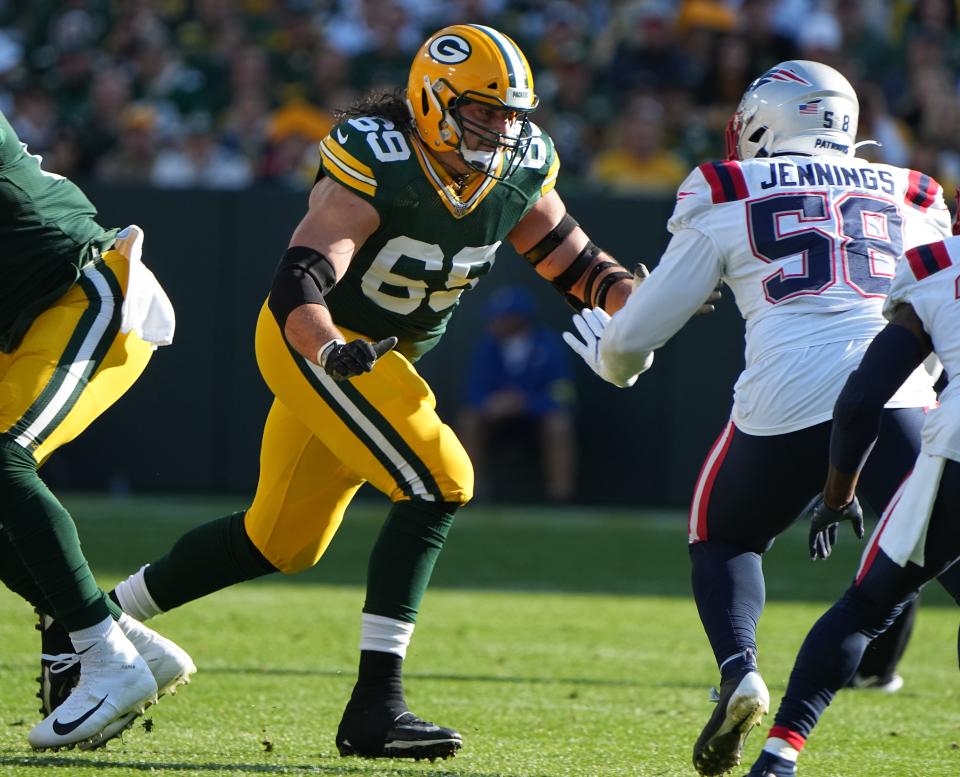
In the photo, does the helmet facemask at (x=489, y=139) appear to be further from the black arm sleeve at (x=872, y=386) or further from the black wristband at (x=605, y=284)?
the black arm sleeve at (x=872, y=386)

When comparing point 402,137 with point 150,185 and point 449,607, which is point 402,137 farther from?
point 150,185

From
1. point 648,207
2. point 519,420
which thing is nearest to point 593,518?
point 519,420

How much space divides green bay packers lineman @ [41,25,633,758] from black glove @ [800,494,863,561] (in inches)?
33.0

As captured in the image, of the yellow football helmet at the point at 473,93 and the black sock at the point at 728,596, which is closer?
the black sock at the point at 728,596

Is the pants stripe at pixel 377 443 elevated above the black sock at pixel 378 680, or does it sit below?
above

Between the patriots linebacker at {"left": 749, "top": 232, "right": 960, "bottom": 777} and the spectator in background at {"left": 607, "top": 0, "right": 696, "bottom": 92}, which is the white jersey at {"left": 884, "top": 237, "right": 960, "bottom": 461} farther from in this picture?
the spectator in background at {"left": 607, "top": 0, "right": 696, "bottom": 92}

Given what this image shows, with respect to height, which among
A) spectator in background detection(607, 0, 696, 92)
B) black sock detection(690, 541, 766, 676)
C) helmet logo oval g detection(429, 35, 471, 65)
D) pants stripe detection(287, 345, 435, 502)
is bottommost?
black sock detection(690, 541, 766, 676)

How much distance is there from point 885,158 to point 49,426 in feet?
25.1

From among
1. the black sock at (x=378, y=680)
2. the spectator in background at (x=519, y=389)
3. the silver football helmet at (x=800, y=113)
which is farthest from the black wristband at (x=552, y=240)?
the spectator in background at (x=519, y=389)

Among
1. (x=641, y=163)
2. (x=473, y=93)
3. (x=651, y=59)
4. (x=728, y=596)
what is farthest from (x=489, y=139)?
(x=651, y=59)

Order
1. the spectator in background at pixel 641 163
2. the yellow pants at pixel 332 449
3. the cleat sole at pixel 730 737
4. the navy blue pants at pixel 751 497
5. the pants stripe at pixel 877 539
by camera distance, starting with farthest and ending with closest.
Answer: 1. the spectator in background at pixel 641 163
2. the yellow pants at pixel 332 449
3. the navy blue pants at pixel 751 497
4. the cleat sole at pixel 730 737
5. the pants stripe at pixel 877 539

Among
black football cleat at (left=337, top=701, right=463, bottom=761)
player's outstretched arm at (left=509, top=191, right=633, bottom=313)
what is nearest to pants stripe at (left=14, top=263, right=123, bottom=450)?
black football cleat at (left=337, top=701, right=463, bottom=761)

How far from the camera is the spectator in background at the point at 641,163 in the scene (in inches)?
422

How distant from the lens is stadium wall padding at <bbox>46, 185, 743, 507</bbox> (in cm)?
1073
